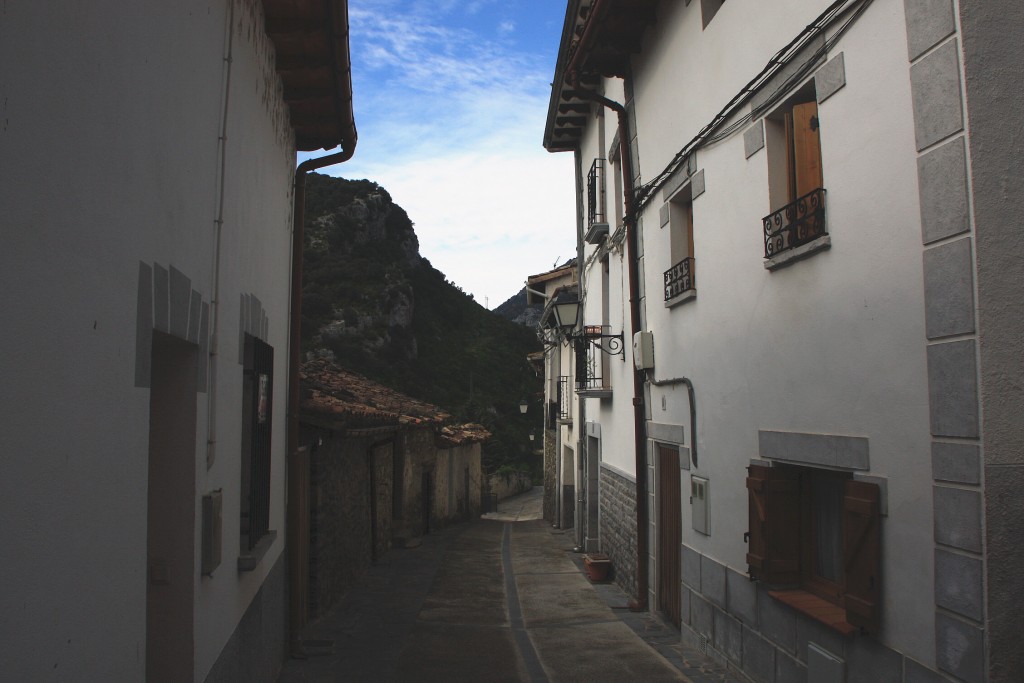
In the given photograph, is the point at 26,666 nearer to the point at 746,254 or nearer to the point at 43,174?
the point at 43,174

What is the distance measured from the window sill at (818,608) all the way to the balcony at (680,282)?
3022 mm

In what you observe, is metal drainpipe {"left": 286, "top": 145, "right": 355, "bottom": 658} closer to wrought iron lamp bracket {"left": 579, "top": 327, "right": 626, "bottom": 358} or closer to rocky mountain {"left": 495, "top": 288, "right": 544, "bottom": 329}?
wrought iron lamp bracket {"left": 579, "top": 327, "right": 626, "bottom": 358}

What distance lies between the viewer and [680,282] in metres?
8.26

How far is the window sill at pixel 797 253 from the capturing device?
5.20 meters

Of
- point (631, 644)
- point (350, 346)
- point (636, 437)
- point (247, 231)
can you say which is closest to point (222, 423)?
point (247, 231)

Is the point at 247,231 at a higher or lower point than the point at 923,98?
lower

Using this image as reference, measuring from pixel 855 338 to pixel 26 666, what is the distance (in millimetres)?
4420

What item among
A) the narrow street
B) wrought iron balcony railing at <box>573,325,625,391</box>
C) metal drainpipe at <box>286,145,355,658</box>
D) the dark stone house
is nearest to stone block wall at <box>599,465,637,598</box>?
the narrow street

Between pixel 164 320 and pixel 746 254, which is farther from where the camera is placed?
pixel 746 254

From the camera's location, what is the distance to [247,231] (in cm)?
550

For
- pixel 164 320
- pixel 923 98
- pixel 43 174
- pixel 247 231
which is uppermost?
pixel 923 98

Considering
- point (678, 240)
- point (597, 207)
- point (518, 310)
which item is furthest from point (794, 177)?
point (518, 310)

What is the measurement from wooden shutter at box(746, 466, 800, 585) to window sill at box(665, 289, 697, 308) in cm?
226

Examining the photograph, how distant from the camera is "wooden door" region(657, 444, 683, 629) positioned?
8.77 m
